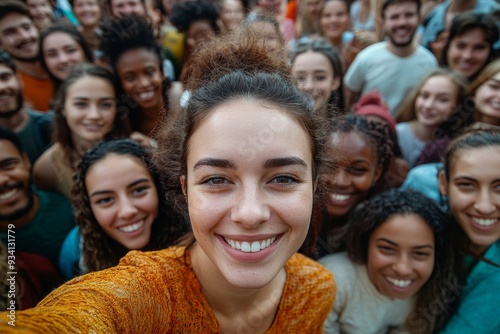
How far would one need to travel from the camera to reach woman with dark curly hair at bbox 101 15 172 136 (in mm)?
3070

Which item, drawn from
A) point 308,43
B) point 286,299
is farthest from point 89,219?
point 308,43

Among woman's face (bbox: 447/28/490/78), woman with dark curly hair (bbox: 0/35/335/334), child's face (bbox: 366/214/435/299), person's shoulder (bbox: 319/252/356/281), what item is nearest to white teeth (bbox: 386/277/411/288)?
child's face (bbox: 366/214/435/299)

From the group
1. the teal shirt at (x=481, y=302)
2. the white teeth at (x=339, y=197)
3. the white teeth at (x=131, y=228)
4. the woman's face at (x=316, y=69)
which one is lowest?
the teal shirt at (x=481, y=302)

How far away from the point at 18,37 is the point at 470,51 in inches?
159

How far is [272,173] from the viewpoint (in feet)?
3.80

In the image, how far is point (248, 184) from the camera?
1.13m

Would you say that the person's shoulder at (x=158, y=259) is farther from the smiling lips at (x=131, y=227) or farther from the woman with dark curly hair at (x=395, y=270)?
the woman with dark curly hair at (x=395, y=270)

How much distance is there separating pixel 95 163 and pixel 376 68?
107 inches

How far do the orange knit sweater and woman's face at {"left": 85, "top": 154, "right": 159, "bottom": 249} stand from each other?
1.79 feet

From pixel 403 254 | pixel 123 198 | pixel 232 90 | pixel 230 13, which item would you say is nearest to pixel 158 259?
pixel 232 90

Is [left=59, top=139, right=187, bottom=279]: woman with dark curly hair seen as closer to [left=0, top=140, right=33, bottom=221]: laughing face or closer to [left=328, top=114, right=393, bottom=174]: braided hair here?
[left=0, top=140, right=33, bottom=221]: laughing face

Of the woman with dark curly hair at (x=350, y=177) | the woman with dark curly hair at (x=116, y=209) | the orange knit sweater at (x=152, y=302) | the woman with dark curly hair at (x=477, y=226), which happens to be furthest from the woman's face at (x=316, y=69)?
the orange knit sweater at (x=152, y=302)

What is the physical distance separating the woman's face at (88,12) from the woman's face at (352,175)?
3377 mm

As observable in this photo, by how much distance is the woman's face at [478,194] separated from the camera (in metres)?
1.92
